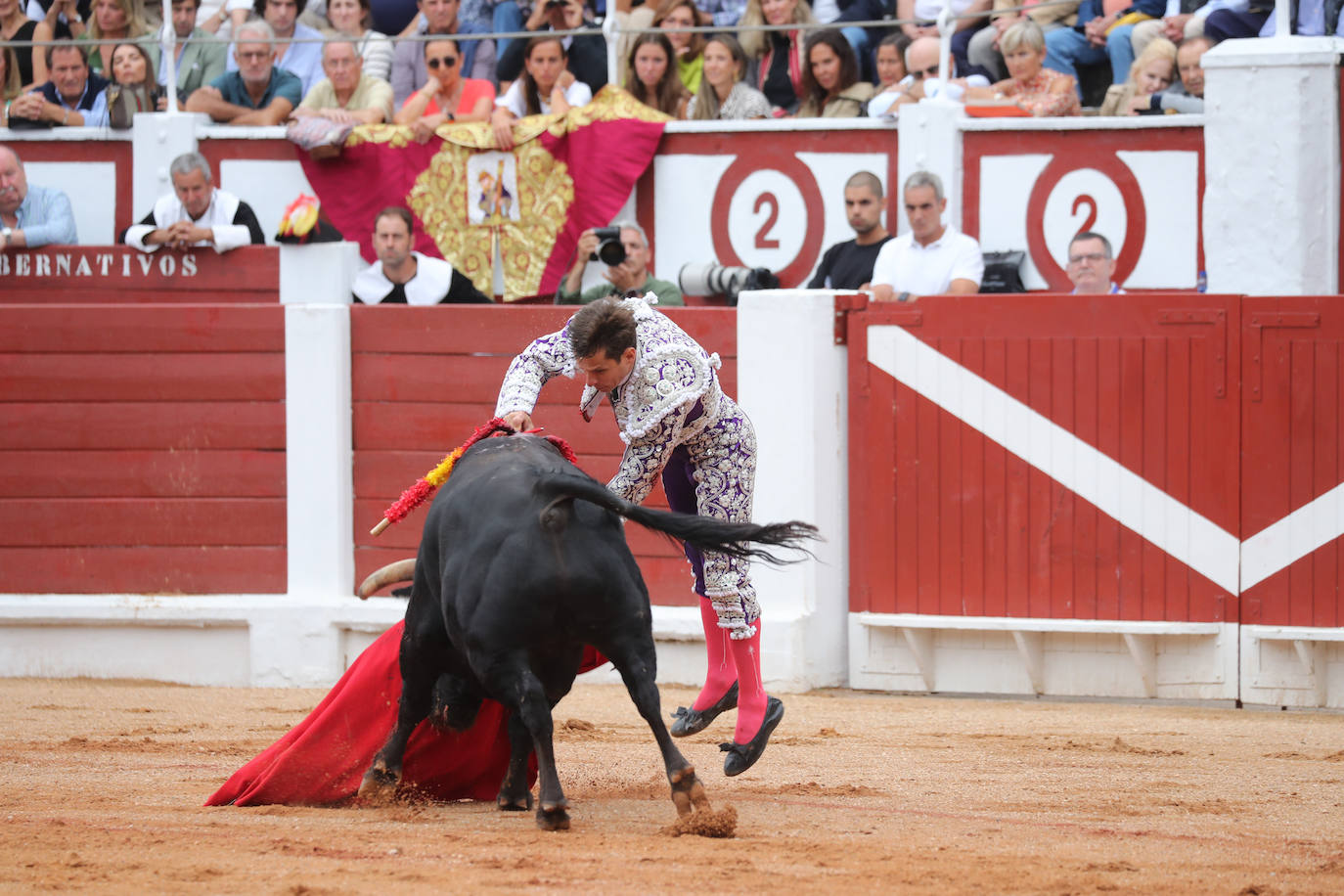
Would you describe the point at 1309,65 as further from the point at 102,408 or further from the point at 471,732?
the point at 102,408

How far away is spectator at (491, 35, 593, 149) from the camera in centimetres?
845

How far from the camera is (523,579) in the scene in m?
3.75

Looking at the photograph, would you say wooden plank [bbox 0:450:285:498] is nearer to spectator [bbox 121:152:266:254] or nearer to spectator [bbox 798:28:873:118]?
spectator [bbox 121:152:266:254]

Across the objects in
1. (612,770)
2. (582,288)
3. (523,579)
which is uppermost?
(582,288)

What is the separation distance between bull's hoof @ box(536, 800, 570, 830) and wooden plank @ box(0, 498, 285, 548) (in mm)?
3538

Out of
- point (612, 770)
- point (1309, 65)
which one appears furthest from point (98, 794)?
point (1309, 65)

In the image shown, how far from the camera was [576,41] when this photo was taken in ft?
28.9

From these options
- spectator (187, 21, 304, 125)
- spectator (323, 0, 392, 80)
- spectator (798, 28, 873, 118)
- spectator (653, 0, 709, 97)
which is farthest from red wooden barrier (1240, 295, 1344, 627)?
spectator (187, 21, 304, 125)

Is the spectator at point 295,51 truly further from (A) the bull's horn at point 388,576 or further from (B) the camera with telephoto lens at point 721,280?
(A) the bull's horn at point 388,576

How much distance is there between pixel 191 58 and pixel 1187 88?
5035 mm

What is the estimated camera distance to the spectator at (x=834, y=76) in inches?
321

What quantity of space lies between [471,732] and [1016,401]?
2.80m

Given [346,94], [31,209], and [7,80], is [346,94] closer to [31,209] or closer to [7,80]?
[31,209]

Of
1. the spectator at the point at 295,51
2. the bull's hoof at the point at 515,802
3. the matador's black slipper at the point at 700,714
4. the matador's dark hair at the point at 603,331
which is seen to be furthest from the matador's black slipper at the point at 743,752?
the spectator at the point at 295,51
